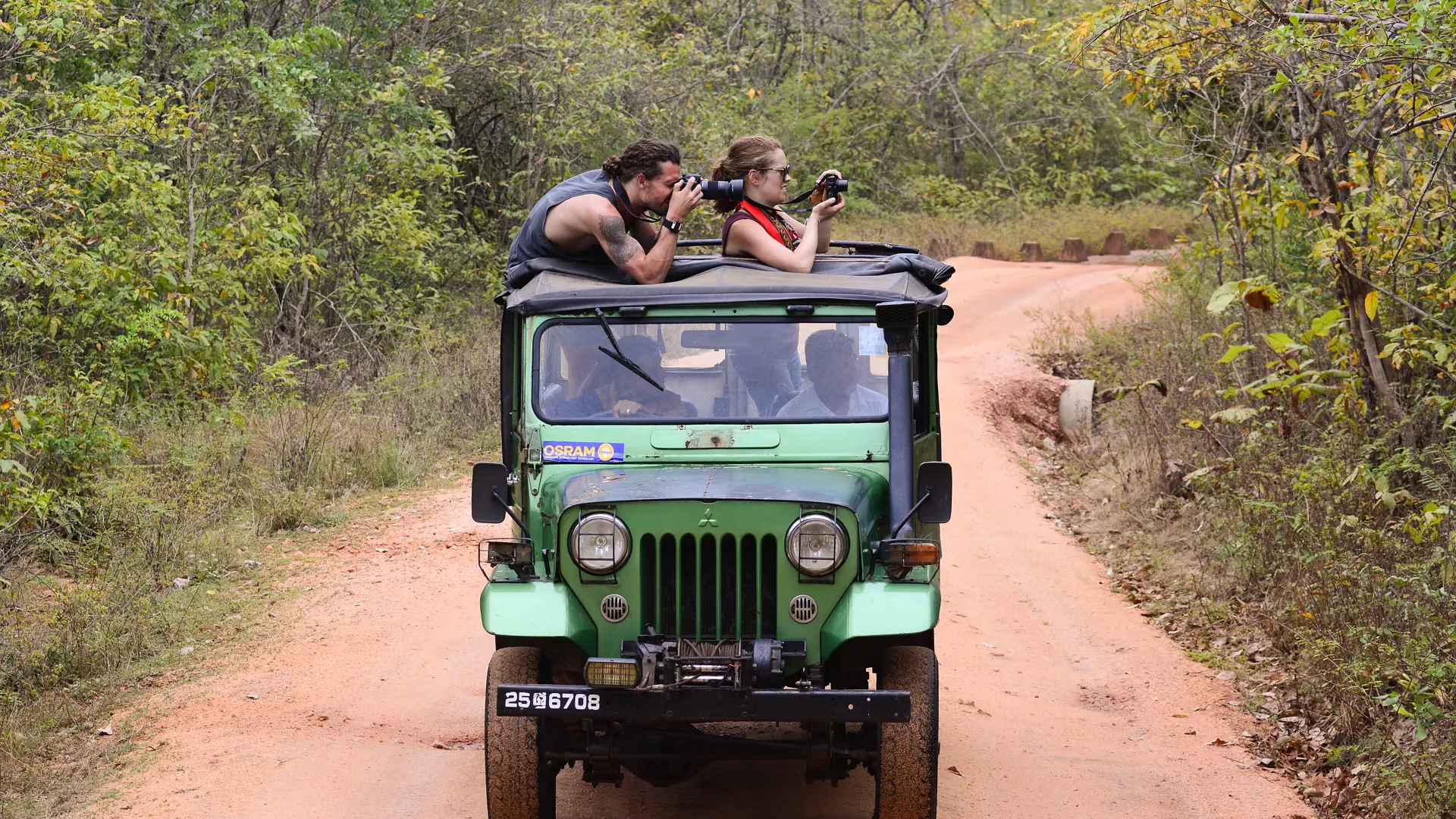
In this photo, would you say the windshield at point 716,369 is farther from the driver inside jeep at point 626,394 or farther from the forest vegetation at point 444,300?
the forest vegetation at point 444,300

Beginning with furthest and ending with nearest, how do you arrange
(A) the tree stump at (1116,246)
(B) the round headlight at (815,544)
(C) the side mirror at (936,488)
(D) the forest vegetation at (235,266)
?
(A) the tree stump at (1116,246), (D) the forest vegetation at (235,266), (C) the side mirror at (936,488), (B) the round headlight at (815,544)

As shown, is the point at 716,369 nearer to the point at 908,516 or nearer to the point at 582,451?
the point at 582,451

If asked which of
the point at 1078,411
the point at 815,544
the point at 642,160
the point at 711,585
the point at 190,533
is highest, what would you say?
the point at 642,160

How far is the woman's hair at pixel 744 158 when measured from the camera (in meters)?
5.70

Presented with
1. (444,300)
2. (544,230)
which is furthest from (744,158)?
(444,300)

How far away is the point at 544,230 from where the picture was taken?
5496 millimetres

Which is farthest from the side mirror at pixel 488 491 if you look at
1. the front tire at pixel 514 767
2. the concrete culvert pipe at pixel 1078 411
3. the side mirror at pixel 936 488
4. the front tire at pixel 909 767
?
the concrete culvert pipe at pixel 1078 411

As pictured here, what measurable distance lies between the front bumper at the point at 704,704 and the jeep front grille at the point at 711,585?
32 centimetres

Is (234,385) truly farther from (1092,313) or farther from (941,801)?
(1092,313)

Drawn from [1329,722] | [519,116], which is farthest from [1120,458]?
[519,116]

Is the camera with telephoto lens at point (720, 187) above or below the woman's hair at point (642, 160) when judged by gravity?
below

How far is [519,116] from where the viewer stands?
17.2 meters

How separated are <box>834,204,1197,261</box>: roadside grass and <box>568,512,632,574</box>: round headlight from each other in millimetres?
19919

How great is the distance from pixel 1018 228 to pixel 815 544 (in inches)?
914
